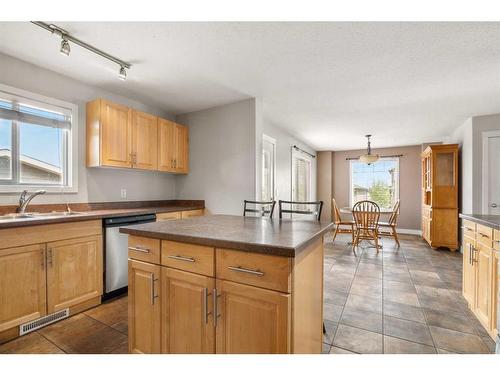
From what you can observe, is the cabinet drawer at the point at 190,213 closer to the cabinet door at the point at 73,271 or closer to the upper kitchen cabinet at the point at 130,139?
the upper kitchen cabinet at the point at 130,139

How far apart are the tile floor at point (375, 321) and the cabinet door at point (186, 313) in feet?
2.31

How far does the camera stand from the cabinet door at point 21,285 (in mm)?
1798

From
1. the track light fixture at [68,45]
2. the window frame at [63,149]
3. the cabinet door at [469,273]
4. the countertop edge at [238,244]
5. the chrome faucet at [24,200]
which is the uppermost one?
the track light fixture at [68,45]

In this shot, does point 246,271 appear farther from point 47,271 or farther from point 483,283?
point 483,283

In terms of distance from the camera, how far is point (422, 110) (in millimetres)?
3762

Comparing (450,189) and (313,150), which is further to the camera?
(313,150)

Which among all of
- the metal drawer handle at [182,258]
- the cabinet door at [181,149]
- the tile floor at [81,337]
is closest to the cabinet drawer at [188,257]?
the metal drawer handle at [182,258]

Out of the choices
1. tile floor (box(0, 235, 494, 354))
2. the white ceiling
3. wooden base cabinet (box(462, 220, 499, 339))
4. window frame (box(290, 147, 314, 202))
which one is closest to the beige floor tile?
tile floor (box(0, 235, 494, 354))

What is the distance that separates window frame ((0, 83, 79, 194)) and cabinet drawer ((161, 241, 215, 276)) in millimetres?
1958

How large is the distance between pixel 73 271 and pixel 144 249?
1272 millimetres

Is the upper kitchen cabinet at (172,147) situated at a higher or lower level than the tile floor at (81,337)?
higher
